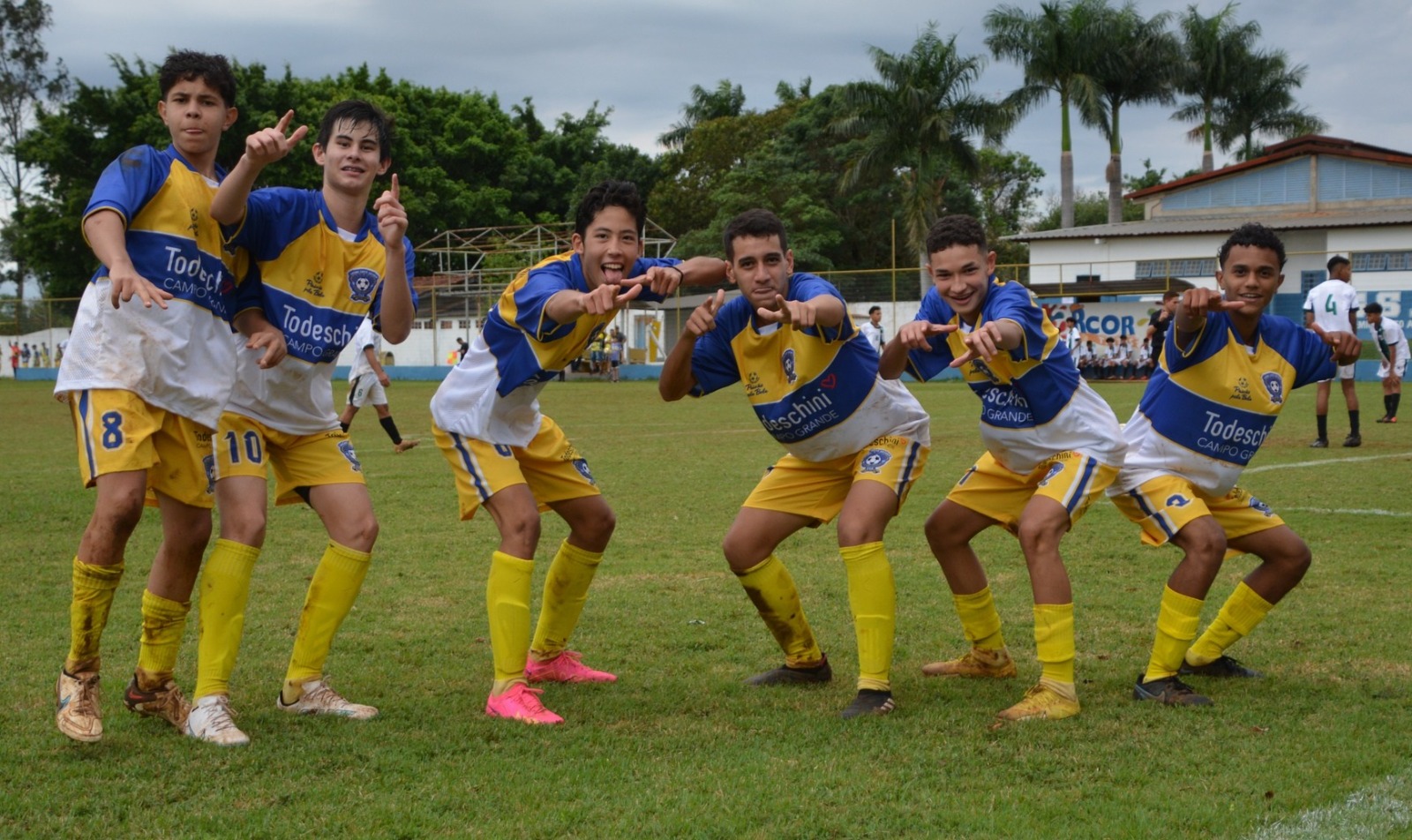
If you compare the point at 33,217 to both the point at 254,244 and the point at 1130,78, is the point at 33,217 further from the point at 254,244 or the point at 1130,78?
the point at 254,244

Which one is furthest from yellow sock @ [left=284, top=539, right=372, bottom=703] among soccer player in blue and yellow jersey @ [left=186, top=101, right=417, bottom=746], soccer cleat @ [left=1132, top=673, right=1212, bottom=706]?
soccer cleat @ [left=1132, top=673, right=1212, bottom=706]

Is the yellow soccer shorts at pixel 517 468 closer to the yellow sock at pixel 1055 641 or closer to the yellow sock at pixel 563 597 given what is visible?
the yellow sock at pixel 563 597

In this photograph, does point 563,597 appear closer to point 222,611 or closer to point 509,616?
point 509,616

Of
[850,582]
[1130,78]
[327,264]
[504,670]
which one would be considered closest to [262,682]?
[504,670]

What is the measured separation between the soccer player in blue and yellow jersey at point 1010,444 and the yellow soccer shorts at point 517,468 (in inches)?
55.2

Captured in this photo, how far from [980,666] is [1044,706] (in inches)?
29.5

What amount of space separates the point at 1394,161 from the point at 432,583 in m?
46.6

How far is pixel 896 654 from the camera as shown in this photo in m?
5.58

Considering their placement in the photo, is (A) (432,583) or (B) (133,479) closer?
(B) (133,479)

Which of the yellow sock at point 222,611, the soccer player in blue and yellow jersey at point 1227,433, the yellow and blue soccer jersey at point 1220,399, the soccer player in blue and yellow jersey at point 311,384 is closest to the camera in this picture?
the yellow sock at point 222,611

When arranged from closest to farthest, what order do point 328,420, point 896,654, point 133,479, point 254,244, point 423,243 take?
1. point 133,479
2. point 254,244
3. point 328,420
4. point 896,654
5. point 423,243

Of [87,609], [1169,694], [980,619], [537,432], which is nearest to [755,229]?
[537,432]

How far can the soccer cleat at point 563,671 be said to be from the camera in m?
5.28

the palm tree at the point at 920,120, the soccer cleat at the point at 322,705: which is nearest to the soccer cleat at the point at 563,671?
the soccer cleat at the point at 322,705
